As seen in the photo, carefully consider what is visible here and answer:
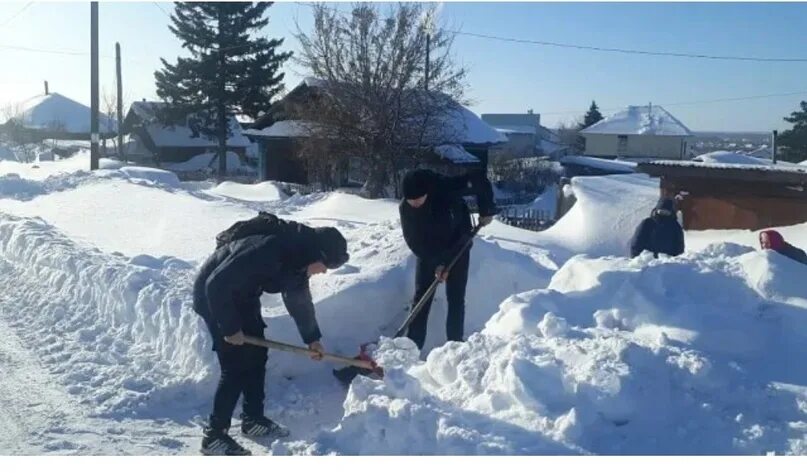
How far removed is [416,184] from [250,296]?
1832 millimetres

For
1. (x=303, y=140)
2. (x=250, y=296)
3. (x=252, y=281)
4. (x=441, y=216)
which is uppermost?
(x=303, y=140)

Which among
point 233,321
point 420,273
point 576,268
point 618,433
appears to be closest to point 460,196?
point 420,273

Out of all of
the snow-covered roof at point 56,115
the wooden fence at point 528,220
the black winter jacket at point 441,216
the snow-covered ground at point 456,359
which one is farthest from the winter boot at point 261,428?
the snow-covered roof at point 56,115

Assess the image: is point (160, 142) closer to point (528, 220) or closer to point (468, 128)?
point (468, 128)

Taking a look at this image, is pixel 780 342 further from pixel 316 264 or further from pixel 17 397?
pixel 17 397

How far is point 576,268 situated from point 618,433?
2272 mm

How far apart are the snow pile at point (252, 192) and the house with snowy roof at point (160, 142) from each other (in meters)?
24.6

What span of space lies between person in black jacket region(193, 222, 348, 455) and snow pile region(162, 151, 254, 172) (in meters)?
39.3

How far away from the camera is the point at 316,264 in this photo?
14.6 feet

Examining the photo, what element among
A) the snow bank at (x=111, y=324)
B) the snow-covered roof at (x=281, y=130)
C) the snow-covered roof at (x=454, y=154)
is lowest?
the snow bank at (x=111, y=324)

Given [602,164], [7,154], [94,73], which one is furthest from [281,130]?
[7,154]

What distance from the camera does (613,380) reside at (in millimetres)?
3783

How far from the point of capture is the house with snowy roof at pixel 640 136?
46219 mm

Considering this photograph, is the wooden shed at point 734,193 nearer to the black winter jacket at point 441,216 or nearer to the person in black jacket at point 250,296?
the black winter jacket at point 441,216
